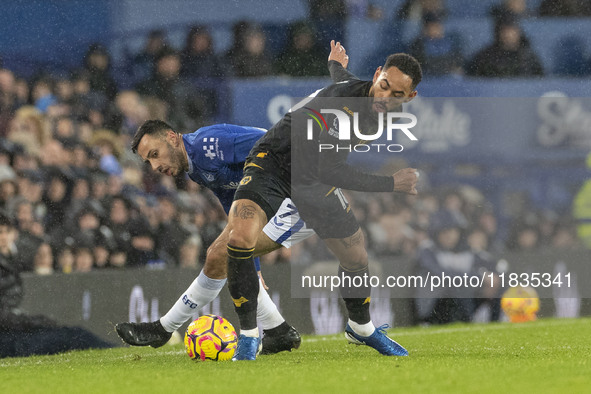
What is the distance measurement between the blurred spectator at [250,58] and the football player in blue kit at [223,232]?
658 centimetres

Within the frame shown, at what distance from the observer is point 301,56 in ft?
43.7

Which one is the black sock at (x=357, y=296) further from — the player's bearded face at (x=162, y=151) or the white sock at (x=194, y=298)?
the player's bearded face at (x=162, y=151)

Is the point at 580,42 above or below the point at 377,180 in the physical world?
above

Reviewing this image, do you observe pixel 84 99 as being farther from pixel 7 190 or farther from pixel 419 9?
pixel 419 9

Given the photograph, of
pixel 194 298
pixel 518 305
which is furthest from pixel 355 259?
pixel 518 305

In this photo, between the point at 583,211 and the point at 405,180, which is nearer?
the point at 405,180

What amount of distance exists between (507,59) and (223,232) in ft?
27.8

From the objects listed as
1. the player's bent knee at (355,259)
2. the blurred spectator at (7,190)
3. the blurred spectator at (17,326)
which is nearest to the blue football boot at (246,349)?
the player's bent knee at (355,259)

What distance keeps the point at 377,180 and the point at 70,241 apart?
12.4 feet

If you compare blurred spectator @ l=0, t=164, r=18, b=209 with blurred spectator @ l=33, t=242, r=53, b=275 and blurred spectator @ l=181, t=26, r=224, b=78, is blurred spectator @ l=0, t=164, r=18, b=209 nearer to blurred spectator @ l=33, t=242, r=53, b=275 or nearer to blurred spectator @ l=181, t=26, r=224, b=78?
→ blurred spectator @ l=33, t=242, r=53, b=275

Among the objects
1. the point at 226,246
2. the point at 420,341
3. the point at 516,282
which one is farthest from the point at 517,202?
the point at 226,246

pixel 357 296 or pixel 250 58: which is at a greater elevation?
pixel 250 58

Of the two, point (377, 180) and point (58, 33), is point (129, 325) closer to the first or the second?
point (377, 180)

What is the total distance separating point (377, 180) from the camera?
598 centimetres
